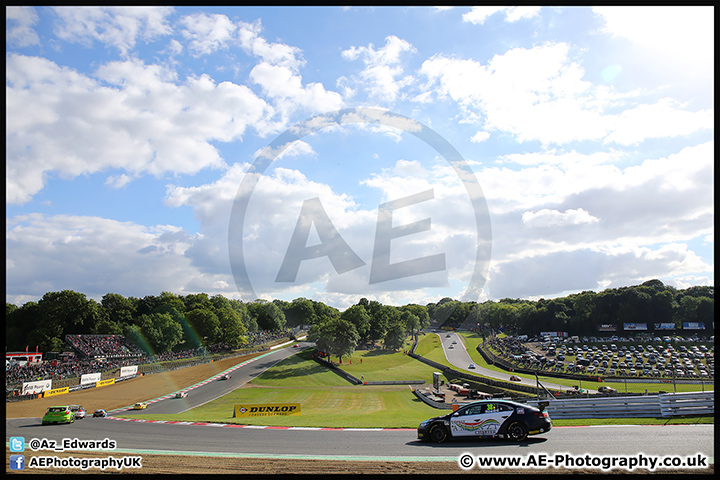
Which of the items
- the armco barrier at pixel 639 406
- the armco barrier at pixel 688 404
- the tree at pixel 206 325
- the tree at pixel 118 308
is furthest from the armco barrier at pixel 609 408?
the tree at pixel 118 308

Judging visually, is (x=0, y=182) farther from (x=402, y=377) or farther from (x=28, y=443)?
(x=402, y=377)

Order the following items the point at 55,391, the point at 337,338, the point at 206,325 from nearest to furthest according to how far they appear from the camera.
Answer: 1. the point at 55,391
2. the point at 337,338
3. the point at 206,325

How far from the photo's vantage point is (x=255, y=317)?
469ft

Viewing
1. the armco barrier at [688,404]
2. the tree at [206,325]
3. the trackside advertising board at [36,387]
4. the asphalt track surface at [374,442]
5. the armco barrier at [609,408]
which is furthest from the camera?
the tree at [206,325]

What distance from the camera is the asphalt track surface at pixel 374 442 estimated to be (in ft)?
39.0

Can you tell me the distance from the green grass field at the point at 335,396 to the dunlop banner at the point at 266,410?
787mm

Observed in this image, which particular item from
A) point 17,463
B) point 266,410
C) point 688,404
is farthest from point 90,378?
point 688,404

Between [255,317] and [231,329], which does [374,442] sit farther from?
[255,317]

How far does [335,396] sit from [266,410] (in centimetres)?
2322

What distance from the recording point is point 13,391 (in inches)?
1735

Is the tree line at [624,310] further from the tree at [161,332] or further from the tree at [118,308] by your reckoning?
the tree at [118,308]

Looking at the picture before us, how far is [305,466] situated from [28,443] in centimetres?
1500

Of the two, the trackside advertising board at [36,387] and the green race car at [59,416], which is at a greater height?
the green race car at [59,416]

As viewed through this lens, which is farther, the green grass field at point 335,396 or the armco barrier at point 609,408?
the green grass field at point 335,396
